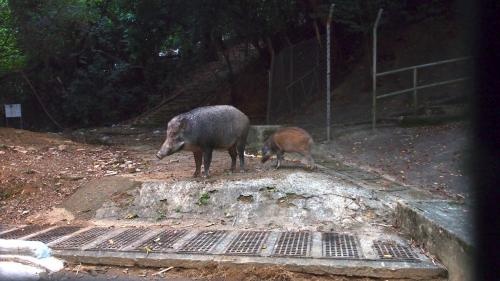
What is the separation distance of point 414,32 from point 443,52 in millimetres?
2004

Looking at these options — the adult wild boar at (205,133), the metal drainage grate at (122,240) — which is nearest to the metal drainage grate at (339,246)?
the metal drainage grate at (122,240)

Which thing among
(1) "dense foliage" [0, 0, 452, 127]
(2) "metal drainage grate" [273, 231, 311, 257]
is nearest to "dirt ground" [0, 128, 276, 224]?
(2) "metal drainage grate" [273, 231, 311, 257]

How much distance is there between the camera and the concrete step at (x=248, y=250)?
15.0ft

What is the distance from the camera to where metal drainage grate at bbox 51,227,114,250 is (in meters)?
5.44

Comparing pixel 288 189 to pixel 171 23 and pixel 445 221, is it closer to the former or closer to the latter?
pixel 445 221

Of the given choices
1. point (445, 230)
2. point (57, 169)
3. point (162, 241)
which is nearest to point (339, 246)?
point (445, 230)

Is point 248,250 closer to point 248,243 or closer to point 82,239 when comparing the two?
point 248,243

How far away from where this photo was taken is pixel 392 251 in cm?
498

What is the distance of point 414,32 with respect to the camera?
53.6 feet

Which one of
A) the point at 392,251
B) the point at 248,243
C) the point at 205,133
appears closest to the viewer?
the point at 392,251

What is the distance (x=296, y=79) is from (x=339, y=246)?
997 cm

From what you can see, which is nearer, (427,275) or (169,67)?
(427,275)

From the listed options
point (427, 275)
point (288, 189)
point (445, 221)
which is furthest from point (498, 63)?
point (288, 189)

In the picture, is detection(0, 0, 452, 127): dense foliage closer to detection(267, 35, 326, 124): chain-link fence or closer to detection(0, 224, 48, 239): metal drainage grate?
detection(267, 35, 326, 124): chain-link fence
